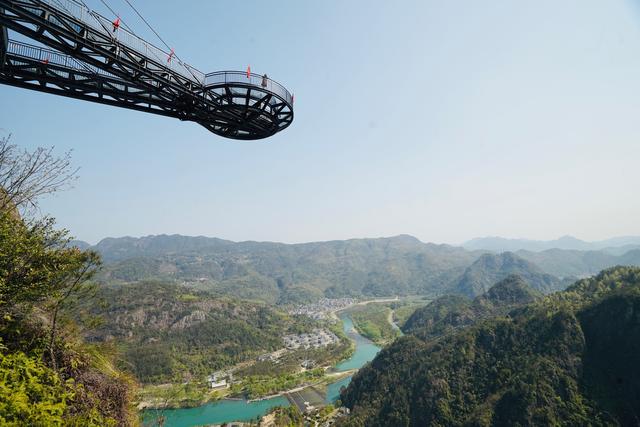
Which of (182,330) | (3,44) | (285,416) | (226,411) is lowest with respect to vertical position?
(226,411)

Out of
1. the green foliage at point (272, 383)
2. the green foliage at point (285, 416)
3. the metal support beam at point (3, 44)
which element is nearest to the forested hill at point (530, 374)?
the green foliage at point (285, 416)

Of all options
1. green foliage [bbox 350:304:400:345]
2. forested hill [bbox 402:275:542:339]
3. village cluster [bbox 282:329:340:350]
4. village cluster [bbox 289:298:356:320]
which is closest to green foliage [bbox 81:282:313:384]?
village cluster [bbox 282:329:340:350]

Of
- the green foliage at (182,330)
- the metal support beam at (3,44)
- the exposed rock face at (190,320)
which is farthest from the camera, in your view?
the exposed rock face at (190,320)

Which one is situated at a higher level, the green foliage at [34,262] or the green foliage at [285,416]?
the green foliage at [34,262]

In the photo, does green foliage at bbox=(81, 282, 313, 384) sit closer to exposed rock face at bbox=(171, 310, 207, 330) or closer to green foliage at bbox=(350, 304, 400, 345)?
A: exposed rock face at bbox=(171, 310, 207, 330)

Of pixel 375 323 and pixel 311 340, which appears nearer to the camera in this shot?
pixel 311 340

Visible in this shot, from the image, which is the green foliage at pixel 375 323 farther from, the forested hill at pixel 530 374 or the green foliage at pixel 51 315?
the green foliage at pixel 51 315

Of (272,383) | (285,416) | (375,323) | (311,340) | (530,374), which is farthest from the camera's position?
(375,323)

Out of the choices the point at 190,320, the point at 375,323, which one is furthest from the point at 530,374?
the point at 190,320

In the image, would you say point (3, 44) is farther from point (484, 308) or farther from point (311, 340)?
point (311, 340)
